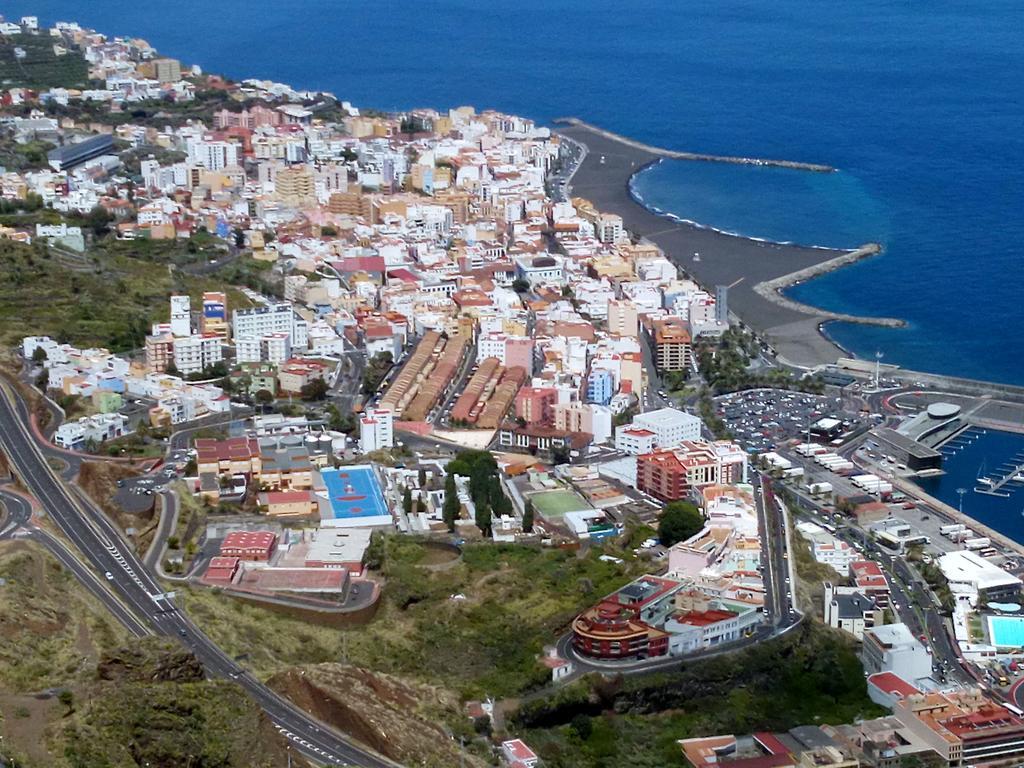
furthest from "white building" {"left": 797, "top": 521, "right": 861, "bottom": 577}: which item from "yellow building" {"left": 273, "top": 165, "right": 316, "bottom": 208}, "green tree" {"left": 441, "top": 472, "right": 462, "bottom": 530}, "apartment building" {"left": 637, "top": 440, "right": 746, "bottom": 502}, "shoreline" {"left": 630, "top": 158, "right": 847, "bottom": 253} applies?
"yellow building" {"left": 273, "top": 165, "right": 316, "bottom": 208}

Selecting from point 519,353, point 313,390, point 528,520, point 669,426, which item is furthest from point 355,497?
point 519,353

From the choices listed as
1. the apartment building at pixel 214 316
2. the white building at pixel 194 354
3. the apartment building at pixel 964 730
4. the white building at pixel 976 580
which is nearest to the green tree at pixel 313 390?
the white building at pixel 194 354

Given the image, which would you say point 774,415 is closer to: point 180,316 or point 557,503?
point 557,503

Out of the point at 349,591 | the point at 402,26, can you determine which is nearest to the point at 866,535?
the point at 349,591

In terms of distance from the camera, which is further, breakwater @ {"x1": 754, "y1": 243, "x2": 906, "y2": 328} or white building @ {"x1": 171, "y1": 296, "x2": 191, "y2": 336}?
breakwater @ {"x1": 754, "y1": 243, "x2": 906, "y2": 328}

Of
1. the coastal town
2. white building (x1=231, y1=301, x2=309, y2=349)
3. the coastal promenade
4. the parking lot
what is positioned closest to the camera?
the coastal town

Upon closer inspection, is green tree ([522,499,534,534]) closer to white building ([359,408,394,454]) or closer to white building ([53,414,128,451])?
white building ([359,408,394,454])

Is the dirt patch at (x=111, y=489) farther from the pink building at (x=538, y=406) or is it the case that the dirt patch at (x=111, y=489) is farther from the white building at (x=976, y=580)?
the white building at (x=976, y=580)
